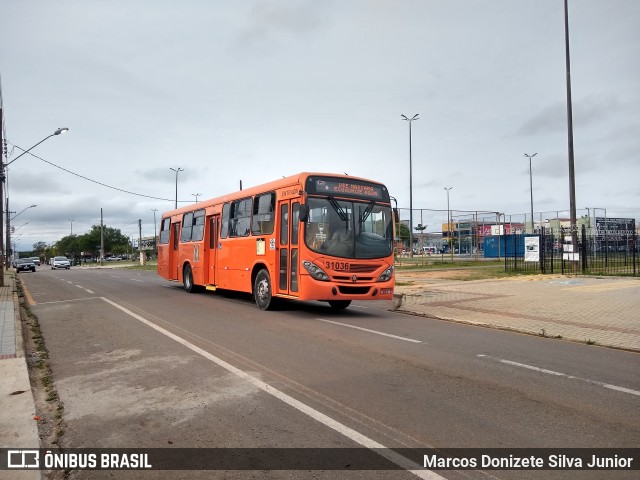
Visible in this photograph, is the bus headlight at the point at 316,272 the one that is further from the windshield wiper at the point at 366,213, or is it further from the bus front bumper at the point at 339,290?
the windshield wiper at the point at 366,213

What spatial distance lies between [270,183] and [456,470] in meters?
10.0

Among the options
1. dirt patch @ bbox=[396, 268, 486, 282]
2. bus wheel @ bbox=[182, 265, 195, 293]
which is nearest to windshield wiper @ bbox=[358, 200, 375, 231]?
bus wheel @ bbox=[182, 265, 195, 293]

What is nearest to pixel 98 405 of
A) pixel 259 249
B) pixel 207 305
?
pixel 259 249

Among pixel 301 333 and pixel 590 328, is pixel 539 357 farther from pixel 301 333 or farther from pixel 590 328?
pixel 301 333

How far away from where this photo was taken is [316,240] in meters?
11.1

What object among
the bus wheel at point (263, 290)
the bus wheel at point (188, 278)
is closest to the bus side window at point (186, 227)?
the bus wheel at point (188, 278)

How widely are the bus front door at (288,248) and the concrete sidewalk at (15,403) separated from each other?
17.8ft

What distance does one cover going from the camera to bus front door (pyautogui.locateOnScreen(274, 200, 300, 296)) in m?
11.3

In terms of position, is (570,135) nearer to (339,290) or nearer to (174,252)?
(339,290)

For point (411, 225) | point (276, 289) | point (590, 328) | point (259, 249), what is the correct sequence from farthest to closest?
point (411, 225)
point (259, 249)
point (276, 289)
point (590, 328)

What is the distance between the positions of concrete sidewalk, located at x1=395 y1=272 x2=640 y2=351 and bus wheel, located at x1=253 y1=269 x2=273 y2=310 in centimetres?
354

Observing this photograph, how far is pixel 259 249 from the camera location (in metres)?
12.7

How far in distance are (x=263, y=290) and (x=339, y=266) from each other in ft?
8.22

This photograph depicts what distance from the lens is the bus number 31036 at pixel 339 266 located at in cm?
1097
